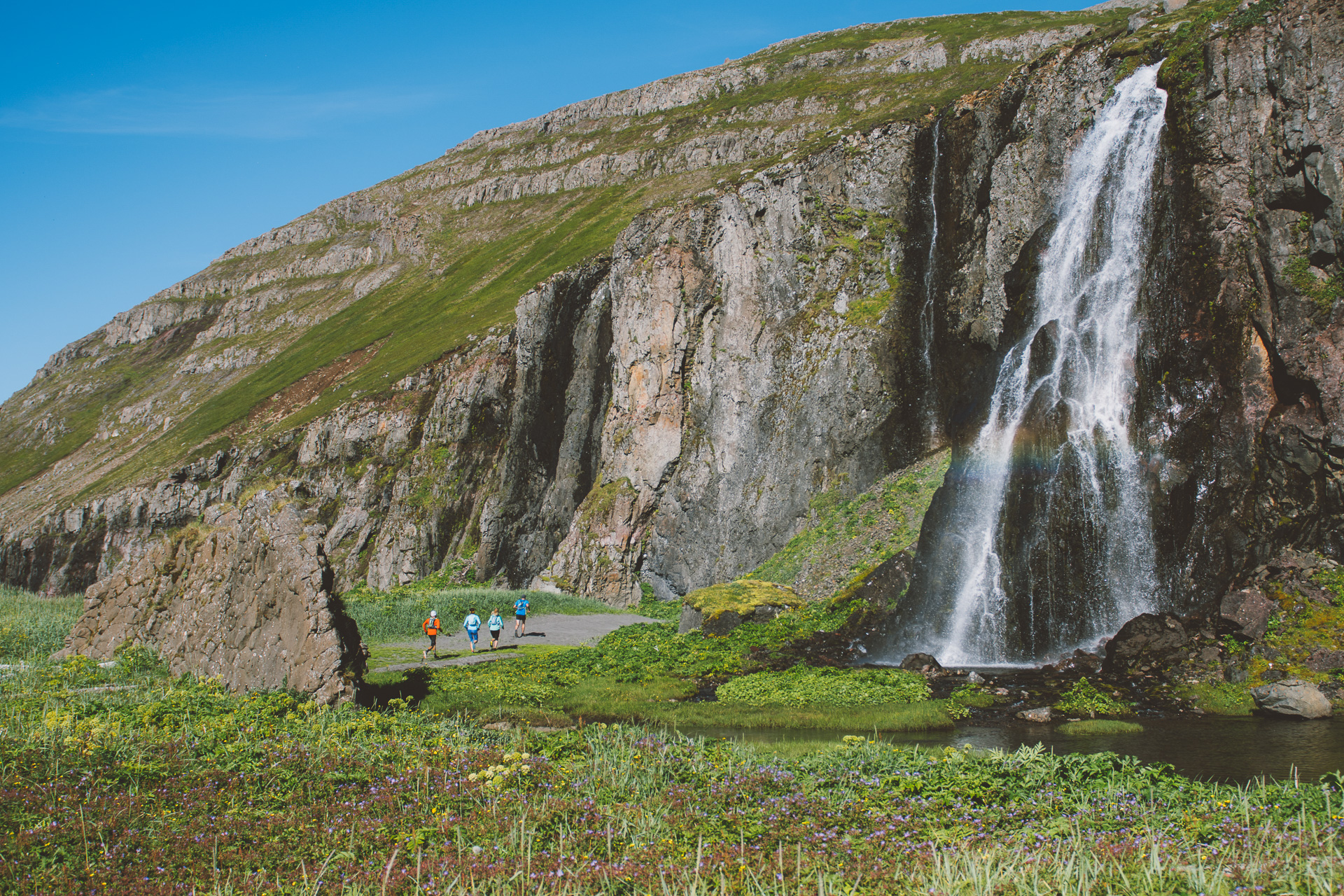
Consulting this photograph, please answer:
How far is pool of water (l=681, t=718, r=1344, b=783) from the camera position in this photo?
11555 millimetres

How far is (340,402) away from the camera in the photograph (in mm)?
74250

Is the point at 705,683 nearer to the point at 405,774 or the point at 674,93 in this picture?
the point at 405,774

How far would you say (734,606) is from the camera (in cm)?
2719

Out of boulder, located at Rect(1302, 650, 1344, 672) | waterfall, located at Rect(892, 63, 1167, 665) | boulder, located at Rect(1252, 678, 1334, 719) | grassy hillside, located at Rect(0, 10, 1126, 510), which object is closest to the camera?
boulder, located at Rect(1252, 678, 1334, 719)

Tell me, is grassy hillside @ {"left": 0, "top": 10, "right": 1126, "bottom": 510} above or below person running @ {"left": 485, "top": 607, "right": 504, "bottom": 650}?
above

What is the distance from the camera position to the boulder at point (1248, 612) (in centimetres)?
1759

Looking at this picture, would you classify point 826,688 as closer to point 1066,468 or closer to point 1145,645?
point 1145,645

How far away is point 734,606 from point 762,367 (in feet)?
57.4

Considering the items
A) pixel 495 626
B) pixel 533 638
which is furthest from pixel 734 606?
pixel 533 638

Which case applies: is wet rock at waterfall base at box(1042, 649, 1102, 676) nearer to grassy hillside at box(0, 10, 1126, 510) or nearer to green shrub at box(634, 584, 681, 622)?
green shrub at box(634, 584, 681, 622)

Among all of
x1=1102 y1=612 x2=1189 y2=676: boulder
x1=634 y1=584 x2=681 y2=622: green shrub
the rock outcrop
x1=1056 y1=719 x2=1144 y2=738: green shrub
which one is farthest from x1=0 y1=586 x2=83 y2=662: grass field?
x1=1102 y1=612 x2=1189 y2=676: boulder

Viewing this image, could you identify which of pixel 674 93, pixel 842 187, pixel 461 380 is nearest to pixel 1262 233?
pixel 842 187

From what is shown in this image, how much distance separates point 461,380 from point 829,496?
117 ft

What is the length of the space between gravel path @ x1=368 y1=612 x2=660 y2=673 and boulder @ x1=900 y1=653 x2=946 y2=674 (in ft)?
39.4
